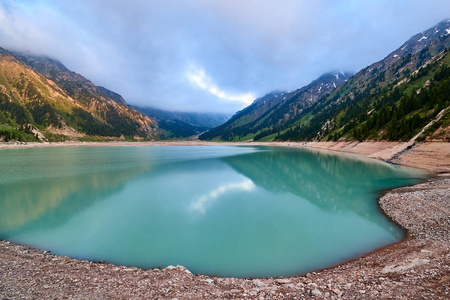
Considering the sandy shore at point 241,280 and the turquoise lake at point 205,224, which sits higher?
the sandy shore at point 241,280

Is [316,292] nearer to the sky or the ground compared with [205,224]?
nearer to the sky

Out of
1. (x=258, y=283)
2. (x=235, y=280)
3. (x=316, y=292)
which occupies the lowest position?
(x=235, y=280)

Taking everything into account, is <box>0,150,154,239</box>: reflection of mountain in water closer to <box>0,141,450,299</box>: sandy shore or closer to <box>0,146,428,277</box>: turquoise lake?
<box>0,146,428,277</box>: turquoise lake

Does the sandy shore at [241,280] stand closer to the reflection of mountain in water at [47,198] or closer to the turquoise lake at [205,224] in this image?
the turquoise lake at [205,224]

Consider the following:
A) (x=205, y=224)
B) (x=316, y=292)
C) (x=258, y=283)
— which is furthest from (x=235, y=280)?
(x=205, y=224)

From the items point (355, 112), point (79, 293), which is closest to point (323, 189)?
point (79, 293)

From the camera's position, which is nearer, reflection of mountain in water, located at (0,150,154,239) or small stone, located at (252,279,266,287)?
small stone, located at (252,279,266,287)

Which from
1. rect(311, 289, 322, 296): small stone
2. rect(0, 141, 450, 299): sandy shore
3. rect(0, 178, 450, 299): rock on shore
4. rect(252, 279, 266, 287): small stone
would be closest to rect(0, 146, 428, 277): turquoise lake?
rect(0, 141, 450, 299): sandy shore

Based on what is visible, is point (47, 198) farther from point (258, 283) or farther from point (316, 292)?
point (316, 292)

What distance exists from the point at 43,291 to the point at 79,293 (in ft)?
3.93

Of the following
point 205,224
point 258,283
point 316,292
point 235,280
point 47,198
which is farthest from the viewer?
point 47,198

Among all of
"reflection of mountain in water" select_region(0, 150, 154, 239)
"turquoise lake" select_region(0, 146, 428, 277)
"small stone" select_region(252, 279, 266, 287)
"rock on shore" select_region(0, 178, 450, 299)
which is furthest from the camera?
"reflection of mountain in water" select_region(0, 150, 154, 239)

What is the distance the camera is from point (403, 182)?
1134 inches

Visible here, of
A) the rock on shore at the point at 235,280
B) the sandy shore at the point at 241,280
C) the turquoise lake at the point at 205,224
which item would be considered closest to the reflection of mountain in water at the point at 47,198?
the turquoise lake at the point at 205,224
